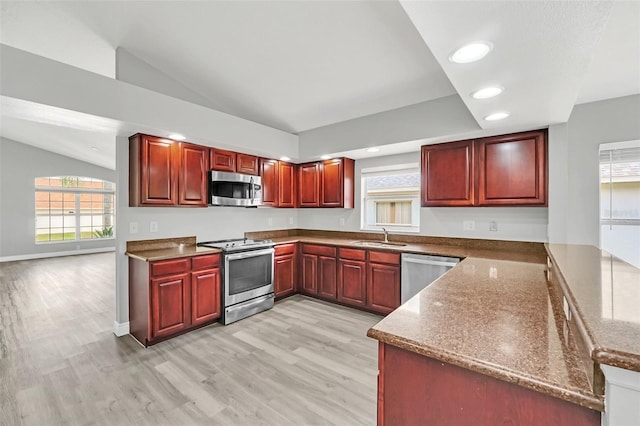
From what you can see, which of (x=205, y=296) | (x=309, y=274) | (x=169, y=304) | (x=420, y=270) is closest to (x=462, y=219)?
(x=420, y=270)

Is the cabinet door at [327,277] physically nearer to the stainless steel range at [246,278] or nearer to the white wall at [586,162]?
the stainless steel range at [246,278]

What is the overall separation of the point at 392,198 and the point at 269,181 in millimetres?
1925

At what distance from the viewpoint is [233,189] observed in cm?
376

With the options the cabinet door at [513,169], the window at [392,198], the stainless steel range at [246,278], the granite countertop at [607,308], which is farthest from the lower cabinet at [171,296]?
the cabinet door at [513,169]

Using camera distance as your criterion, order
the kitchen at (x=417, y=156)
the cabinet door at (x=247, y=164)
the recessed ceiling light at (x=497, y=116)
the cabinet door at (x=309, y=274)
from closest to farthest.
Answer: the recessed ceiling light at (x=497, y=116) → the kitchen at (x=417, y=156) → the cabinet door at (x=247, y=164) → the cabinet door at (x=309, y=274)

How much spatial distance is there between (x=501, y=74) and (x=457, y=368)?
1762mm

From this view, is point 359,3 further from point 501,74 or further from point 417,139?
point 417,139

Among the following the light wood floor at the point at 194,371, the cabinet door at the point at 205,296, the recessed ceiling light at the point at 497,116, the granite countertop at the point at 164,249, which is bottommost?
the light wood floor at the point at 194,371

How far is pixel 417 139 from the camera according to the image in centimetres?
332

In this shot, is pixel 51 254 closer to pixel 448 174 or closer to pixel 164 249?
pixel 164 249

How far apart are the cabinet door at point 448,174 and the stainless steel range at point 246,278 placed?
2.24 m

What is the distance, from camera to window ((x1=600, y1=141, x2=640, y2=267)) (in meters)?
2.54

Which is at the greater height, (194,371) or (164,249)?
(164,249)

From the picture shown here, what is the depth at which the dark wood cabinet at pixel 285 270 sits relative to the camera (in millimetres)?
4051
